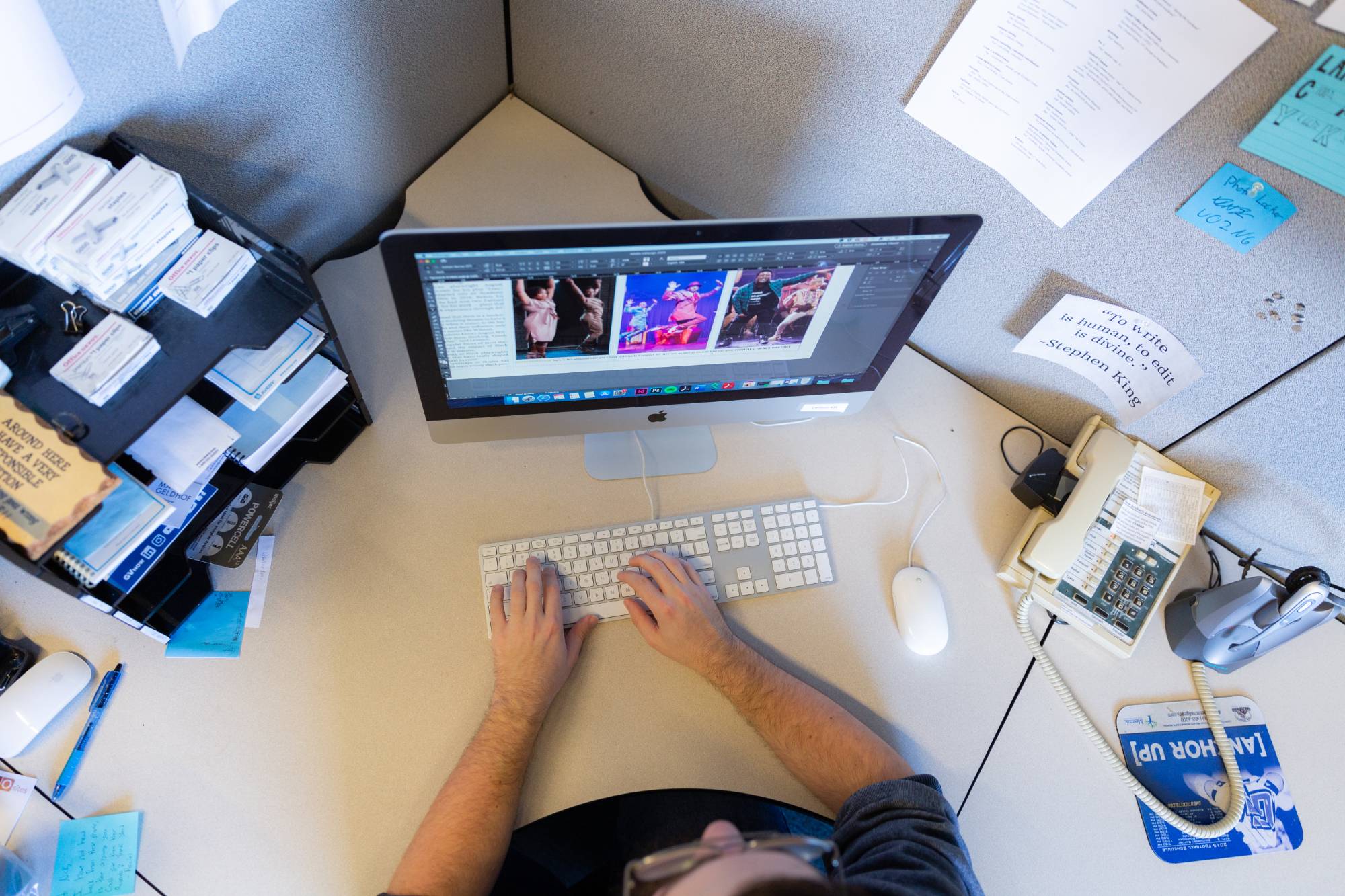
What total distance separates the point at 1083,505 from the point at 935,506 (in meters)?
A: 0.18

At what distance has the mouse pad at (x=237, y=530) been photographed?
0.89 meters

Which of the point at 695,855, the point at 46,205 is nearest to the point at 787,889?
the point at 695,855

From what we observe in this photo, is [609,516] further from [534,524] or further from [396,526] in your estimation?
[396,526]

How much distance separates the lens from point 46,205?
0.68 m

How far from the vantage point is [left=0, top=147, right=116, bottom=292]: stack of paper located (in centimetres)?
67

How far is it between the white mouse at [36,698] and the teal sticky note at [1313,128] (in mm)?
1287

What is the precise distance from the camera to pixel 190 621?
2.89ft

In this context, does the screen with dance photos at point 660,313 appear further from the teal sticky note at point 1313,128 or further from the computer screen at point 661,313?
the teal sticky note at point 1313,128

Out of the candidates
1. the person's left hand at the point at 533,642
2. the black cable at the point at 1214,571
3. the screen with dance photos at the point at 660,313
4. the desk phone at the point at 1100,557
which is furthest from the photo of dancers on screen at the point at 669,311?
the black cable at the point at 1214,571

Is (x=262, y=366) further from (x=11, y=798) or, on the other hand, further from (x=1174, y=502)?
(x=1174, y=502)

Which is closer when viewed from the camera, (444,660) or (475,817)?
(475,817)

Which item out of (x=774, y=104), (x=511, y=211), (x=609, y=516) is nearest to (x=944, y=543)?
(x=609, y=516)

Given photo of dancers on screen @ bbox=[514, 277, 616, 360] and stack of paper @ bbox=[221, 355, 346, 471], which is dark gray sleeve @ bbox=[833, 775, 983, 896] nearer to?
photo of dancers on screen @ bbox=[514, 277, 616, 360]

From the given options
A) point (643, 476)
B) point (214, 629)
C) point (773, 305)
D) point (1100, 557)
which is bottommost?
point (214, 629)
